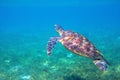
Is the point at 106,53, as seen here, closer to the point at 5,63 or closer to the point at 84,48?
the point at 5,63

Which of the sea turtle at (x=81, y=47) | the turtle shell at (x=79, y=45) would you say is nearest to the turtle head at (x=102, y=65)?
the sea turtle at (x=81, y=47)

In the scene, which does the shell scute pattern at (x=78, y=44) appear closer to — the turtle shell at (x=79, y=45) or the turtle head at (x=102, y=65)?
the turtle shell at (x=79, y=45)

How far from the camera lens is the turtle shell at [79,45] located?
351 inches

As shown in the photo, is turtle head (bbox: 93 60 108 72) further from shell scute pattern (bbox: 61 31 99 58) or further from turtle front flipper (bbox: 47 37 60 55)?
turtle front flipper (bbox: 47 37 60 55)

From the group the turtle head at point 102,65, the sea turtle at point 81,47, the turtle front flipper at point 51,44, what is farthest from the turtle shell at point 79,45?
Answer: the turtle front flipper at point 51,44

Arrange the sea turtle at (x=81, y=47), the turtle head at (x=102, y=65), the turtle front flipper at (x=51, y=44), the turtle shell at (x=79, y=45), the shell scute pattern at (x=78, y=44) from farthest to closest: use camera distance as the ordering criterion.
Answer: the turtle front flipper at (x=51, y=44) → the shell scute pattern at (x=78, y=44) → the turtle shell at (x=79, y=45) → the sea turtle at (x=81, y=47) → the turtle head at (x=102, y=65)

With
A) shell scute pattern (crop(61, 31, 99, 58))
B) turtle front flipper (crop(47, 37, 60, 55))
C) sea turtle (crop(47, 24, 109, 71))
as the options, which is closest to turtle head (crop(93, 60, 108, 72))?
sea turtle (crop(47, 24, 109, 71))

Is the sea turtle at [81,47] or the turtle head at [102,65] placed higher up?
the sea turtle at [81,47]

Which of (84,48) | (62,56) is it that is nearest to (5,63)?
(62,56)

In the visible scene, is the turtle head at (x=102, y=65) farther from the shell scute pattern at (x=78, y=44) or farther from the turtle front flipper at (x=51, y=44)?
the turtle front flipper at (x=51, y=44)

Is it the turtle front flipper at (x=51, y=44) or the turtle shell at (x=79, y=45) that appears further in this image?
the turtle front flipper at (x=51, y=44)

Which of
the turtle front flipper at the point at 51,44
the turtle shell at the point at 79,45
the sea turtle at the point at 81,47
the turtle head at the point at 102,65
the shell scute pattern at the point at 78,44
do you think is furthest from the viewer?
the turtle front flipper at the point at 51,44

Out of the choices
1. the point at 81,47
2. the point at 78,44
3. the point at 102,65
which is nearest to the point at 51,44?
the point at 78,44

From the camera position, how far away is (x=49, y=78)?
1241cm
